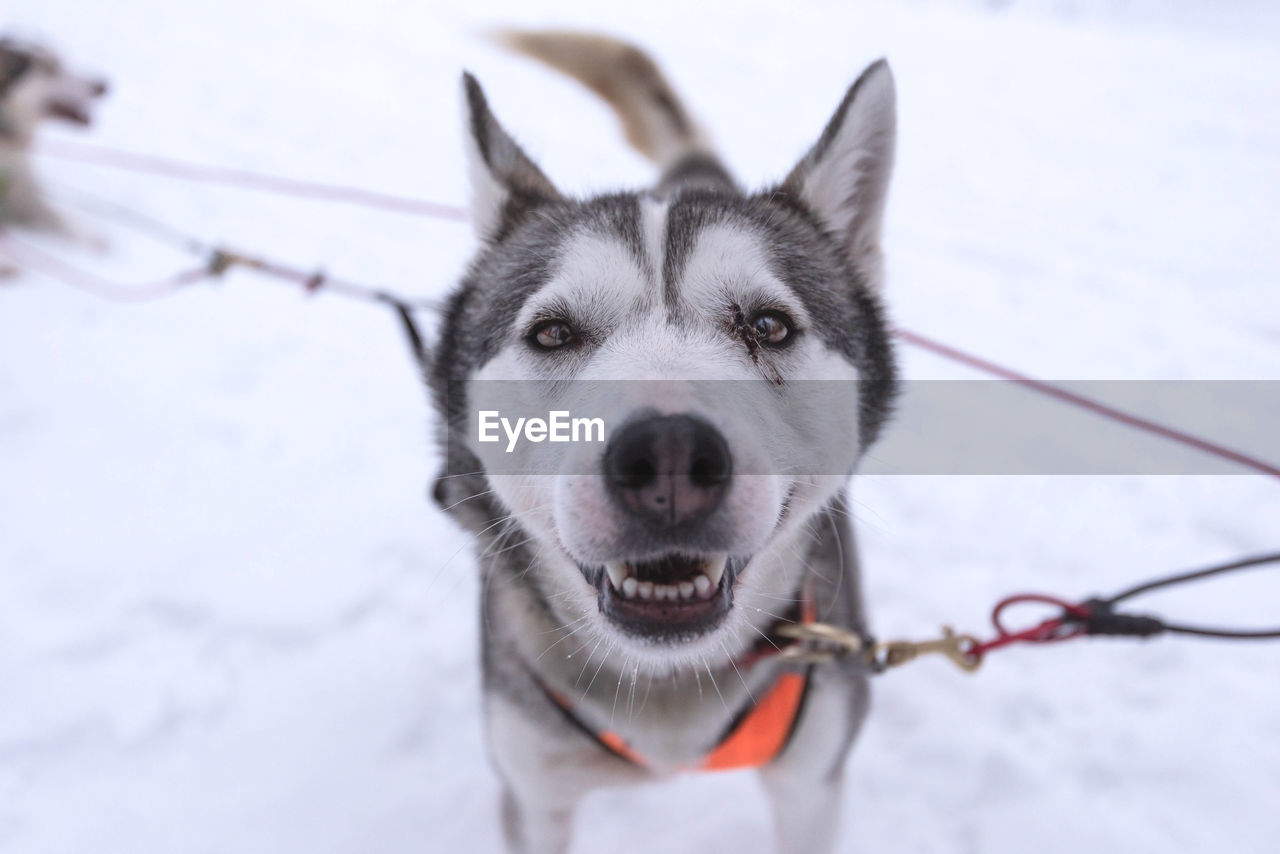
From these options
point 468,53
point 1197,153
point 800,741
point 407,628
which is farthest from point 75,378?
point 1197,153

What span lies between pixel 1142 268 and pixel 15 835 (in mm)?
5617

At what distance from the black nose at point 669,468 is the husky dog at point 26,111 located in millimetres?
5053

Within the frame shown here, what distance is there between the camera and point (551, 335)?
1.21 metres

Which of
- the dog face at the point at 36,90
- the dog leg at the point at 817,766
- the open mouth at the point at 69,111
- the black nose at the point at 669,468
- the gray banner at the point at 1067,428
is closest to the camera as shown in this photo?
the black nose at the point at 669,468

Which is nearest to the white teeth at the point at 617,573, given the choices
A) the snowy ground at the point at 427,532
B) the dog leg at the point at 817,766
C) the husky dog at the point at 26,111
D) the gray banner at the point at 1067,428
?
the gray banner at the point at 1067,428

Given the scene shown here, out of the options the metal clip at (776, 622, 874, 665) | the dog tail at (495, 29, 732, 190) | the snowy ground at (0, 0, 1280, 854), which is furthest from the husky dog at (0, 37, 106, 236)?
the metal clip at (776, 622, 874, 665)

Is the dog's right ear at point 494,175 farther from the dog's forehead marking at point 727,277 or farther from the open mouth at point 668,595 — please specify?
the open mouth at point 668,595

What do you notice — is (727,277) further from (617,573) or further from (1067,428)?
(1067,428)

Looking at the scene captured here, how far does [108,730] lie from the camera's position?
210 cm

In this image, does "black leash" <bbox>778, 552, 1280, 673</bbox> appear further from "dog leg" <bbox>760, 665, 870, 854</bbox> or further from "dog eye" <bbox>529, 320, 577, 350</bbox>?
"dog eye" <bbox>529, 320, 577, 350</bbox>

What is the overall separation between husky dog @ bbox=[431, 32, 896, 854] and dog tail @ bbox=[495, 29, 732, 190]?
2.08 meters

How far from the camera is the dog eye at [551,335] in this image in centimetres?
120

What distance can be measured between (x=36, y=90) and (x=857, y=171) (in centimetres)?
552

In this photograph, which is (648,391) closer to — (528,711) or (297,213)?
(528,711)
